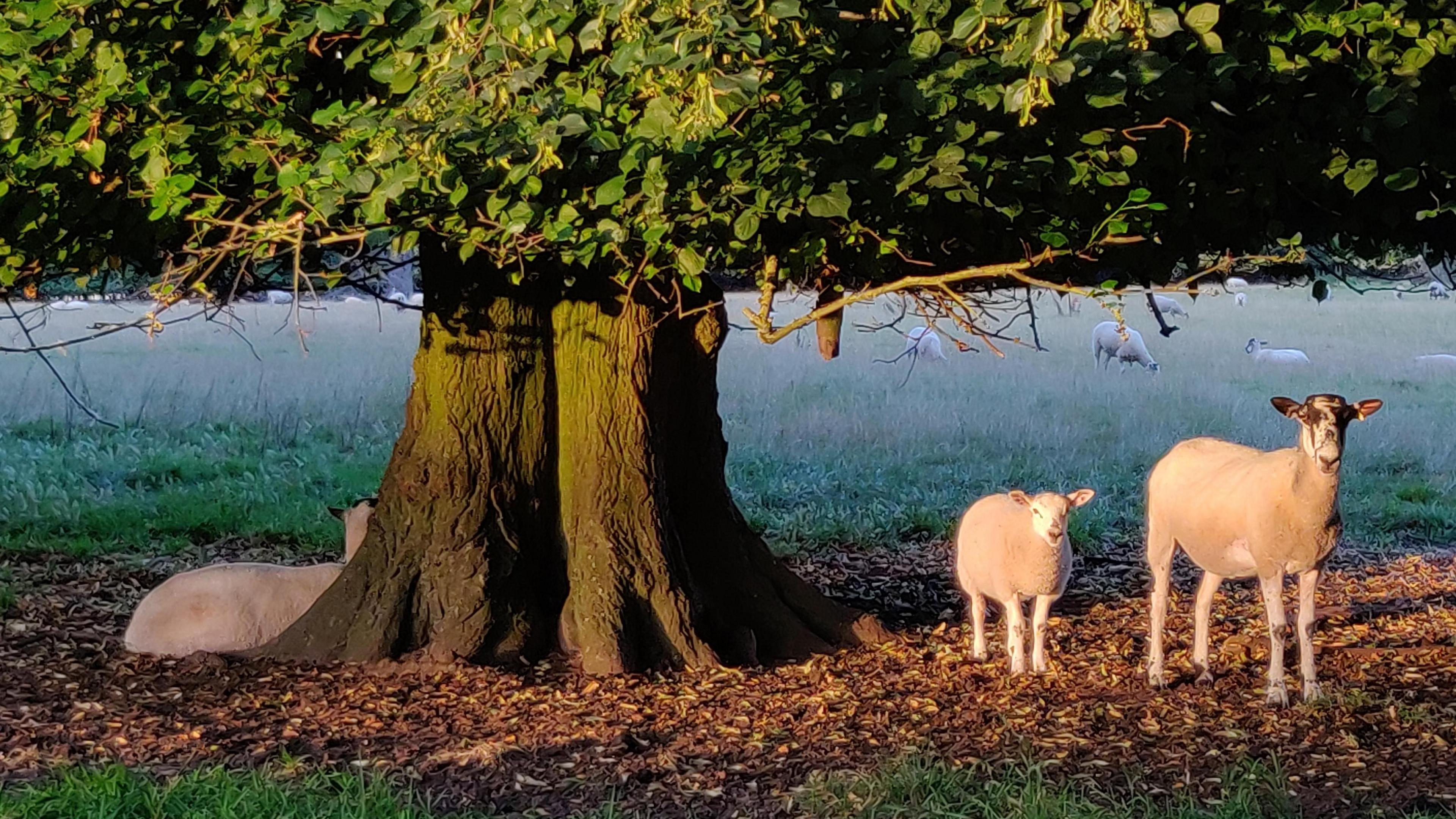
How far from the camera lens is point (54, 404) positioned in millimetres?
18406

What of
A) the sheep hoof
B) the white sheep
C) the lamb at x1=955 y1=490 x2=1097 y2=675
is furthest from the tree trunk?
the white sheep

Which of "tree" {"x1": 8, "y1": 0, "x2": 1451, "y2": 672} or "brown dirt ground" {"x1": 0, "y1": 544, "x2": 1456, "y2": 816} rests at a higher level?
"tree" {"x1": 8, "y1": 0, "x2": 1451, "y2": 672}

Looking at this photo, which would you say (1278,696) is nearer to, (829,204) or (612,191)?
(829,204)

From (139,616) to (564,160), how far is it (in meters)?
4.68

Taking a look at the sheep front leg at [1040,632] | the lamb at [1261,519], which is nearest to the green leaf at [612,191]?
the lamb at [1261,519]

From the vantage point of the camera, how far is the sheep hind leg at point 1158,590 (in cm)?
781

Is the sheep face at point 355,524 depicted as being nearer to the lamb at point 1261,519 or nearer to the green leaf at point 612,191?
the lamb at point 1261,519

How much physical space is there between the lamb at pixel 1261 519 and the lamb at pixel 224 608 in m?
4.26

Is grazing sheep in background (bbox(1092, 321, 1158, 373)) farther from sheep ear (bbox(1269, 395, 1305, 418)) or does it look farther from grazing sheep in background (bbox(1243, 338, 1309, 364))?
sheep ear (bbox(1269, 395, 1305, 418))

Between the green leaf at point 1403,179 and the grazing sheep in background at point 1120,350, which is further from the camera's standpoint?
the grazing sheep in background at point 1120,350

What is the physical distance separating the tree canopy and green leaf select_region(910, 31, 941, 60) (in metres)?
0.01

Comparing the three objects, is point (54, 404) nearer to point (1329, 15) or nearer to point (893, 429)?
point (893, 429)

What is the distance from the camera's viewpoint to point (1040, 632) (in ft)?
25.9

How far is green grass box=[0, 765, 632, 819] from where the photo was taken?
18.6 ft
